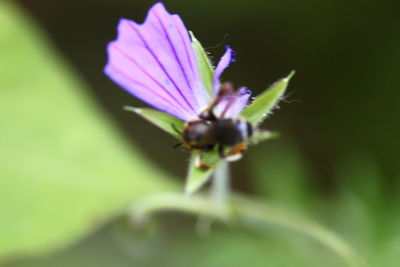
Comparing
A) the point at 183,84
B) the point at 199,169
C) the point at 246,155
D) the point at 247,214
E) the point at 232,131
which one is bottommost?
the point at 246,155

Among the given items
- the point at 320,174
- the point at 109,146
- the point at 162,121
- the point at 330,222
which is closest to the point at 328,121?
the point at 320,174

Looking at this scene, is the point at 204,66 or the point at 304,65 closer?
the point at 204,66

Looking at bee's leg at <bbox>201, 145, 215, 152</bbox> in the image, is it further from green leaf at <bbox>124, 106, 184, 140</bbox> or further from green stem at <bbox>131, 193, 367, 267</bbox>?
green stem at <bbox>131, 193, 367, 267</bbox>

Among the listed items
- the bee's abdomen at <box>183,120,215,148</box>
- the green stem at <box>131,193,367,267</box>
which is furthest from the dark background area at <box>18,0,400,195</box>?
the bee's abdomen at <box>183,120,215,148</box>

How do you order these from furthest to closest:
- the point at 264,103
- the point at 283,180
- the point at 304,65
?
the point at 304,65 → the point at 283,180 → the point at 264,103

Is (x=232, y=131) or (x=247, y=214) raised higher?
(x=232, y=131)

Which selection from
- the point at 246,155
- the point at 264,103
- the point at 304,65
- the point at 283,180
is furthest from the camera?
the point at 246,155

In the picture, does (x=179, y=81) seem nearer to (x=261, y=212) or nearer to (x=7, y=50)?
(x=261, y=212)

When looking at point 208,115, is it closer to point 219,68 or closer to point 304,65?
point 219,68

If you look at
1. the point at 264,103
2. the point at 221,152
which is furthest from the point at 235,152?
the point at 264,103
